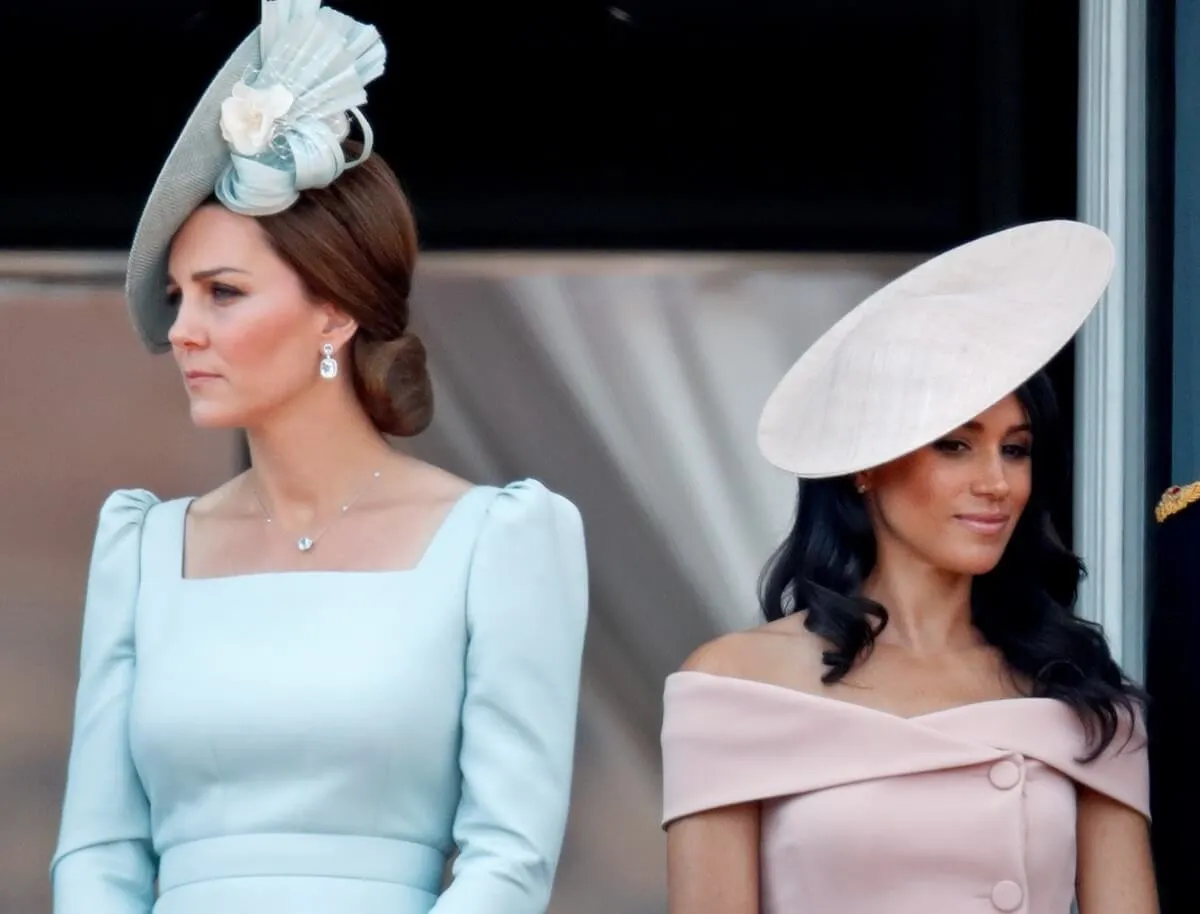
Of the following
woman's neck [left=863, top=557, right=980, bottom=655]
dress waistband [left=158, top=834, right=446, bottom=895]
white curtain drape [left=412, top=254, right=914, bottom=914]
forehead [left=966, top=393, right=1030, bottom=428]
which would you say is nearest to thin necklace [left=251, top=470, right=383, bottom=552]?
dress waistband [left=158, top=834, right=446, bottom=895]

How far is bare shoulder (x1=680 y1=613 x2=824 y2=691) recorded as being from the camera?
3178mm

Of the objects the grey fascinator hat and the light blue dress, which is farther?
the grey fascinator hat

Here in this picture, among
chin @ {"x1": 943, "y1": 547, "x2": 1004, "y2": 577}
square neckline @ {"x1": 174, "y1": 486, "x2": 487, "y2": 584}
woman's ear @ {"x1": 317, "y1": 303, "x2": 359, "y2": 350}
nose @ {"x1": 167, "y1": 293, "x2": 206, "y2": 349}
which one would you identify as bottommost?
chin @ {"x1": 943, "y1": 547, "x2": 1004, "y2": 577}

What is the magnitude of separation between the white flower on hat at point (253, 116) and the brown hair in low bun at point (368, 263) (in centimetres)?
9

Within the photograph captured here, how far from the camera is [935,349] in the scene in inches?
125

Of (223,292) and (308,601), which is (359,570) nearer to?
(308,601)

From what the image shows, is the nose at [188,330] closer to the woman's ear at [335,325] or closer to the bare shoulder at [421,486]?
the woman's ear at [335,325]

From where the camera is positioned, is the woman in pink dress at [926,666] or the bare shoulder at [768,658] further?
the bare shoulder at [768,658]

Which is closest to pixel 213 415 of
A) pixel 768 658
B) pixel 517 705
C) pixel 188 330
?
pixel 188 330

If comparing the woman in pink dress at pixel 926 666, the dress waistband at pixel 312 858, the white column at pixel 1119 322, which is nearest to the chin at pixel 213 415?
the dress waistband at pixel 312 858

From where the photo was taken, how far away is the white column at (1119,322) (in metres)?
3.95

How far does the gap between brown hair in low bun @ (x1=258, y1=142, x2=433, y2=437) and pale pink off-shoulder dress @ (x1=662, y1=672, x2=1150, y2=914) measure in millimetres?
516

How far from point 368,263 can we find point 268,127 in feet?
0.67

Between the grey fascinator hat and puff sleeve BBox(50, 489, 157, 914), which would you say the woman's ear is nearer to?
the grey fascinator hat
